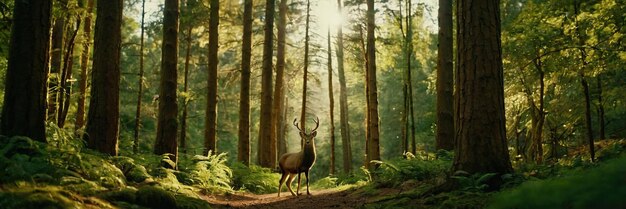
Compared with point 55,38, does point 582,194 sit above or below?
below

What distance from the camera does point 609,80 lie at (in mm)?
16484

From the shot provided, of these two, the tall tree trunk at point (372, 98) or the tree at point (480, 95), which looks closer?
the tree at point (480, 95)

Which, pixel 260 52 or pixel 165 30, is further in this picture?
pixel 260 52

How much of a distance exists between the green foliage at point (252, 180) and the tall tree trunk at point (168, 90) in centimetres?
386

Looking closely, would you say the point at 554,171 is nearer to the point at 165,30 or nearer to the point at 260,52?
the point at 165,30

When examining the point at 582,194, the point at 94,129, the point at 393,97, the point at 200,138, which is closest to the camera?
the point at 582,194

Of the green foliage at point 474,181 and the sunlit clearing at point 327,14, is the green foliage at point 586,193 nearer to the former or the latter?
the green foliage at point 474,181

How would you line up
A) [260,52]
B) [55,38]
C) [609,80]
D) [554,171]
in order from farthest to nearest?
[260,52]
[609,80]
[55,38]
[554,171]

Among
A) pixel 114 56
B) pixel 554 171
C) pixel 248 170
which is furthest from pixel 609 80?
pixel 114 56

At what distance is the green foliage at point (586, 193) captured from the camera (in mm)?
2387

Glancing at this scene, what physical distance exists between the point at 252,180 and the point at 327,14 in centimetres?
1241

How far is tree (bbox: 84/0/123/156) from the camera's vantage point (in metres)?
9.11

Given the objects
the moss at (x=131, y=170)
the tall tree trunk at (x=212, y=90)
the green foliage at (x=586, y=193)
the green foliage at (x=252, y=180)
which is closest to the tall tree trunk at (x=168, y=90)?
the moss at (x=131, y=170)

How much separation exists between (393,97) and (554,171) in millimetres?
36321
